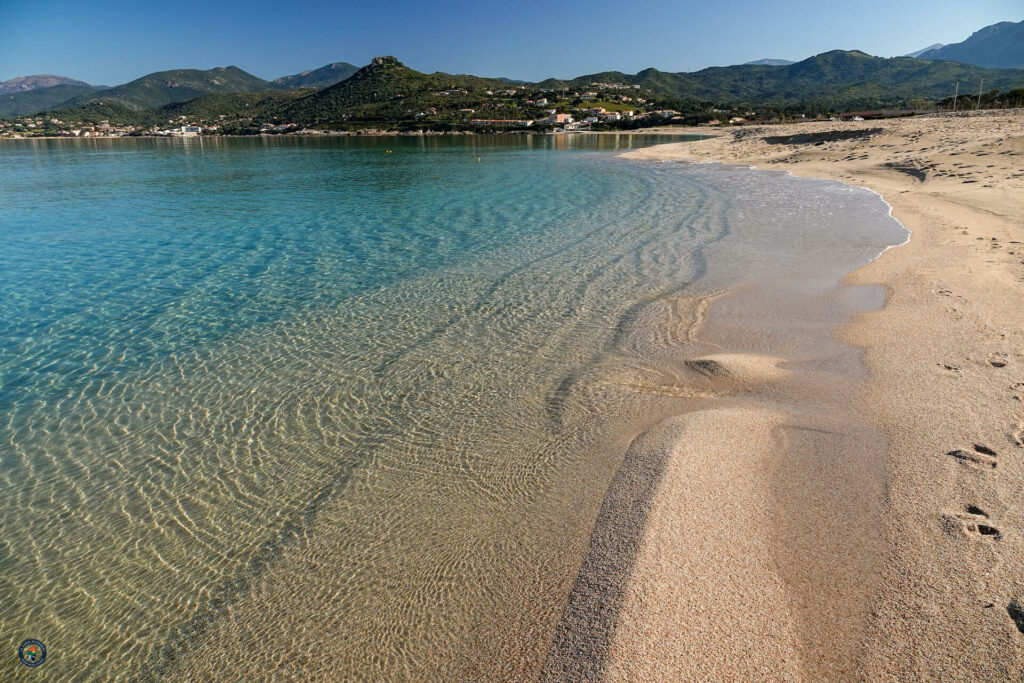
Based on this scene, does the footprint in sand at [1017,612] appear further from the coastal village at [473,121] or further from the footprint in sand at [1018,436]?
the coastal village at [473,121]

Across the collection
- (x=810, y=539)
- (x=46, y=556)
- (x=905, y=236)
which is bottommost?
(x=46, y=556)

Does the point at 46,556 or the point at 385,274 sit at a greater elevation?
the point at 385,274

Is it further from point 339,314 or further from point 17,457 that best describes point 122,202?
point 17,457

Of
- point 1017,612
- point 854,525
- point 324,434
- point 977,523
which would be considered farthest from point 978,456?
point 324,434

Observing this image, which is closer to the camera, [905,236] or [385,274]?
[385,274]

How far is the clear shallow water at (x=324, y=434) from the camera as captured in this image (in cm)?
399

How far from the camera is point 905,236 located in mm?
14688

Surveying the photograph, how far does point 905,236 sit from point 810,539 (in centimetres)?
1438

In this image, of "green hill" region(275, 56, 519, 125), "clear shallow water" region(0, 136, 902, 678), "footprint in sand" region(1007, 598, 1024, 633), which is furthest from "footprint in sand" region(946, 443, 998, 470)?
"green hill" region(275, 56, 519, 125)

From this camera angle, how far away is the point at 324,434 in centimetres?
640

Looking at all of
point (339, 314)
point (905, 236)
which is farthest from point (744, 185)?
point (339, 314)

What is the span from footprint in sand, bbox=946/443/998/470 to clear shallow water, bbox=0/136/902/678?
2.85 metres

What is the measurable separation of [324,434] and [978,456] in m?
7.13

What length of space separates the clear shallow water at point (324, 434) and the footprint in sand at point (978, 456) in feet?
9.34
